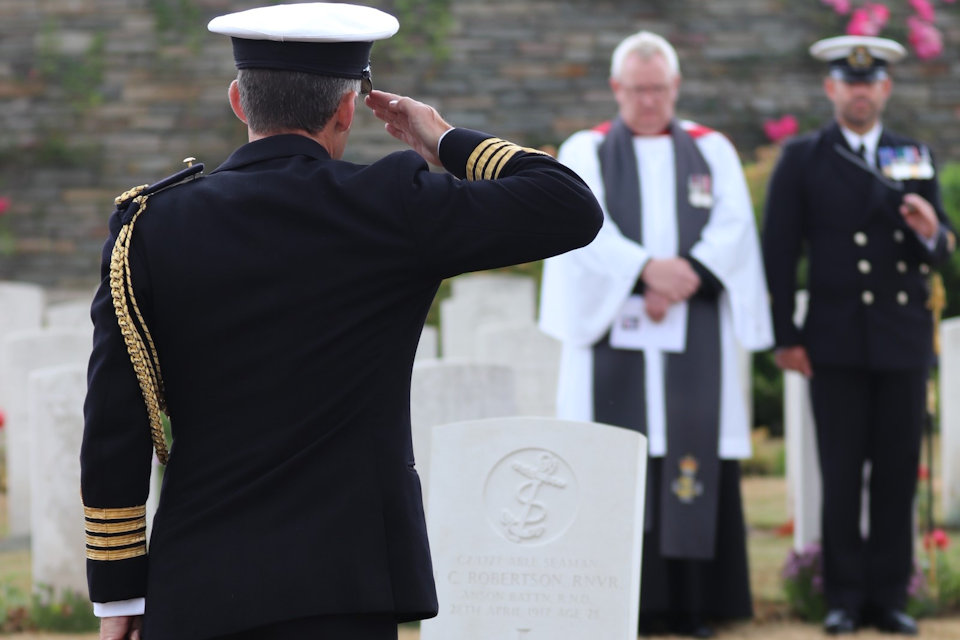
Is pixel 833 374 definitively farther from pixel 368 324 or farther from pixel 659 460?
pixel 368 324

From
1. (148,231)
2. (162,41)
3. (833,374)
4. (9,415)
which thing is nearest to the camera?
(148,231)

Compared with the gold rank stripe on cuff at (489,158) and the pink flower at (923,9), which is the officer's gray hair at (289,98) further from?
the pink flower at (923,9)

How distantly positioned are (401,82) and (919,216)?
980 cm

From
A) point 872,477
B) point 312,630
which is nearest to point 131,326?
point 312,630

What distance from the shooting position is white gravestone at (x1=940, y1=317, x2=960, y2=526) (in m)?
7.30

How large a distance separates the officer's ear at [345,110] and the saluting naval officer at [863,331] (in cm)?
337

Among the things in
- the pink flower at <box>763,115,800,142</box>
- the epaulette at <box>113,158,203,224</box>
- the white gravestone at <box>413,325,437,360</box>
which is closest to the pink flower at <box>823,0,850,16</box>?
the pink flower at <box>763,115,800,142</box>

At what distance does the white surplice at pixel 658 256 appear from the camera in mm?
5621

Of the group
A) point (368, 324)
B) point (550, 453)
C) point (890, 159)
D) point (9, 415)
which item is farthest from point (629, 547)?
point (9, 415)

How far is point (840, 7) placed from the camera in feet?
48.8

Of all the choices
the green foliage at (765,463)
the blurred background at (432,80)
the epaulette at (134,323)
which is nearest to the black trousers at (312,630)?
the epaulette at (134,323)

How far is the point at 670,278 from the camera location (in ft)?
18.2

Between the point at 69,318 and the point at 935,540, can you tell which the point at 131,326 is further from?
the point at 69,318

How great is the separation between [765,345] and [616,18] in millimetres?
9822
